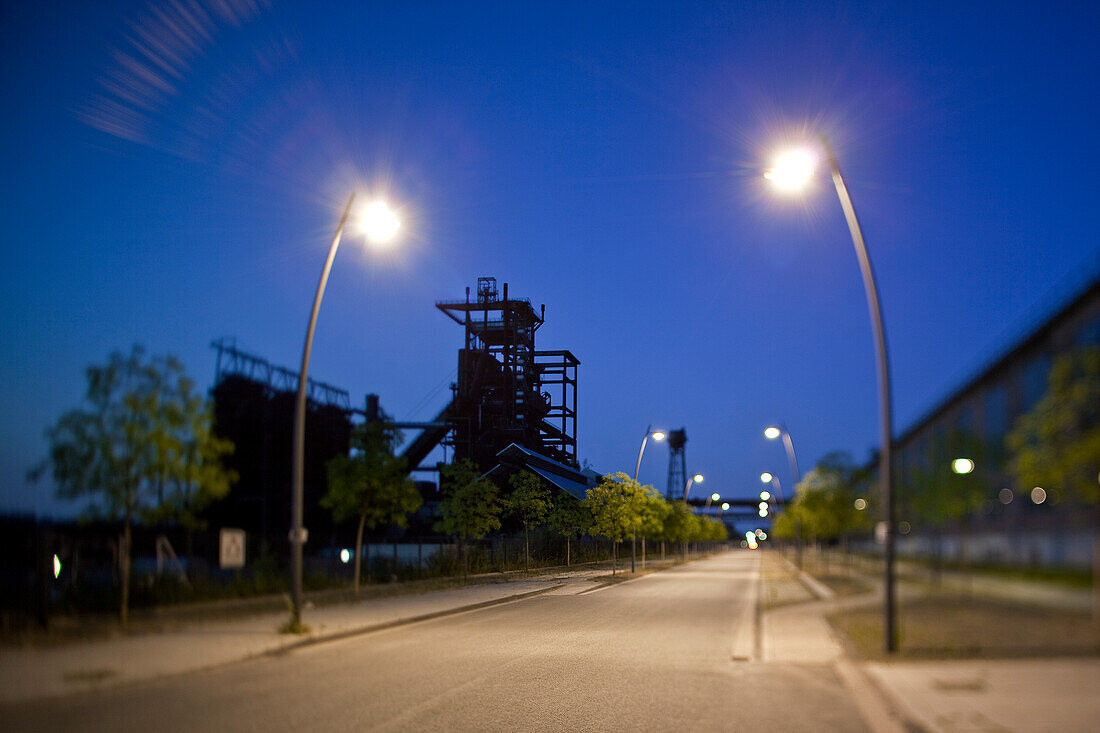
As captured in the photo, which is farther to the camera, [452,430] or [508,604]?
[452,430]

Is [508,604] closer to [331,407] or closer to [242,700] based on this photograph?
[242,700]

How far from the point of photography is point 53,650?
13.5 metres

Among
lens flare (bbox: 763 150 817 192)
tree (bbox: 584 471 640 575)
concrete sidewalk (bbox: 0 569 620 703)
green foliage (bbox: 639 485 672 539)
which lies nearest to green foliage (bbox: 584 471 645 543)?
tree (bbox: 584 471 640 575)

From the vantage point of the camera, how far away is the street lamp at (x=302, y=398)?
Answer: 1652cm

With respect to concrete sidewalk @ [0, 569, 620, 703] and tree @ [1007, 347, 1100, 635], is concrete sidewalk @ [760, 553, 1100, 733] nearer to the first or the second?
tree @ [1007, 347, 1100, 635]

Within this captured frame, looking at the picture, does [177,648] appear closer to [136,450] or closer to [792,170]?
[136,450]

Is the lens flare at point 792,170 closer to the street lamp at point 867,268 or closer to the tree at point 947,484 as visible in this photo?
the street lamp at point 867,268

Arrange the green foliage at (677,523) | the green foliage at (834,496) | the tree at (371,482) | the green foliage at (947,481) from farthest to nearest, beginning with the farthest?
1. the green foliage at (677,523)
2. the green foliage at (834,496)
3. the tree at (371,482)
4. the green foliage at (947,481)

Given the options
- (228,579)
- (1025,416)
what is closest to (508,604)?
(228,579)

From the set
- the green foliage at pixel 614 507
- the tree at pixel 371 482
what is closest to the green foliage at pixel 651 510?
the green foliage at pixel 614 507

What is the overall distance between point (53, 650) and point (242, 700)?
5782 mm

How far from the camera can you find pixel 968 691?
9.57m

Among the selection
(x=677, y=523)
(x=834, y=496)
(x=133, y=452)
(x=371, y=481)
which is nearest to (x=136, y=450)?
(x=133, y=452)

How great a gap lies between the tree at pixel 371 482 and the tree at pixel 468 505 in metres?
7.92
